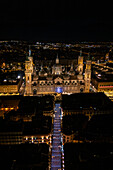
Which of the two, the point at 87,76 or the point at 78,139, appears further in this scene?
the point at 87,76

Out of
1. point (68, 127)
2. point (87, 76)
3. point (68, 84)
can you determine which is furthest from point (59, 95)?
Answer: point (68, 127)

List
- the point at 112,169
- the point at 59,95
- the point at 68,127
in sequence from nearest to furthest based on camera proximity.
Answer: the point at 112,169, the point at 68,127, the point at 59,95

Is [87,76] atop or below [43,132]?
atop

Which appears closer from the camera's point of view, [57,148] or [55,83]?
[57,148]

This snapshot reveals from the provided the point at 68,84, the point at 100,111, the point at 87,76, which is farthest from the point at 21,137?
the point at 87,76

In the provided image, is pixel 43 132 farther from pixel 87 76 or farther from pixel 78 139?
pixel 87 76

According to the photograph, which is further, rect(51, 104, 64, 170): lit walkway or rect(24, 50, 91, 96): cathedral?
rect(24, 50, 91, 96): cathedral

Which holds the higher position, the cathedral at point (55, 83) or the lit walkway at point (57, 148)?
the cathedral at point (55, 83)

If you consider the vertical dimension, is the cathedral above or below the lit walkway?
above

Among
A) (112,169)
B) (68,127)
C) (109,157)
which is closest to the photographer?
(112,169)

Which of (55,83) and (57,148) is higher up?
(55,83)

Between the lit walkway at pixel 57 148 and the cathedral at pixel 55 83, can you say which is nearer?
the lit walkway at pixel 57 148
